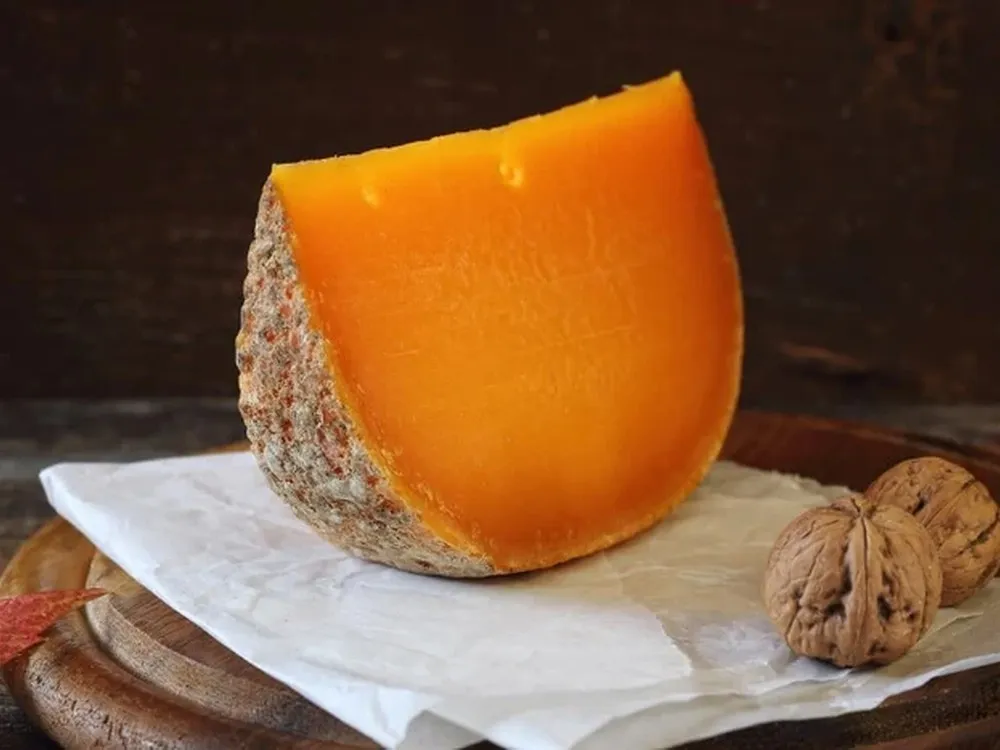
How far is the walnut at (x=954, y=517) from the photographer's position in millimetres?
656

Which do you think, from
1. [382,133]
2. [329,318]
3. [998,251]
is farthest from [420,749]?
[998,251]

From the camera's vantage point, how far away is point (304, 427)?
65cm

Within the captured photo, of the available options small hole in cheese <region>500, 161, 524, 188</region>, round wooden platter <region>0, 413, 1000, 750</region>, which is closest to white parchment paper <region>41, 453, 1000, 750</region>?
round wooden platter <region>0, 413, 1000, 750</region>

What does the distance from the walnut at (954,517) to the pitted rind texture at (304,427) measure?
0.23 m

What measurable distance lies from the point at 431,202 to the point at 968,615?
35 cm

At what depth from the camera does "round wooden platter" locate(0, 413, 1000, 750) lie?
0.55 meters

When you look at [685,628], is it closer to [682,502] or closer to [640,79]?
[682,502]

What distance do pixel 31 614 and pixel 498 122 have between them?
2.22 feet

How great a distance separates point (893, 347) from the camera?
1247 mm

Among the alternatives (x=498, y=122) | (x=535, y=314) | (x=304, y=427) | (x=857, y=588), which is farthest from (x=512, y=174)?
(x=498, y=122)

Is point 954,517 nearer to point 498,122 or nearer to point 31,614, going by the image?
point 31,614

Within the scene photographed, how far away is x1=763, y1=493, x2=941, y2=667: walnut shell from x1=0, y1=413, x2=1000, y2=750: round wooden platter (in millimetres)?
29

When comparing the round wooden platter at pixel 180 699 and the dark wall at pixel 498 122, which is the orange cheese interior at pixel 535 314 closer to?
the round wooden platter at pixel 180 699

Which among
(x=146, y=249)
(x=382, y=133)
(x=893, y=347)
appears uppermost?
(x=382, y=133)
